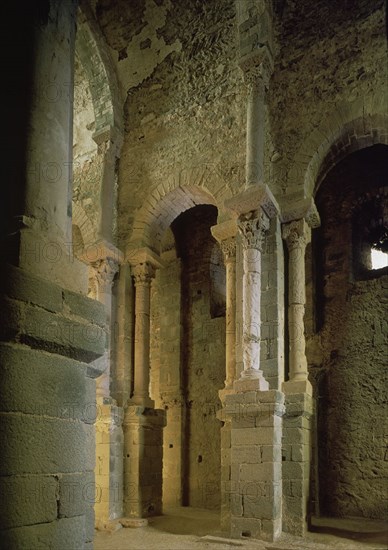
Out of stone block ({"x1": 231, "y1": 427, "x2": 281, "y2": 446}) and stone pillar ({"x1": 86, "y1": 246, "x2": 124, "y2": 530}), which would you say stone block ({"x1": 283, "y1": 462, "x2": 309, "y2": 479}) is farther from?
A: stone pillar ({"x1": 86, "y1": 246, "x2": 124, "y2": 530})

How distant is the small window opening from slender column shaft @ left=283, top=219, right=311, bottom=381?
301cm

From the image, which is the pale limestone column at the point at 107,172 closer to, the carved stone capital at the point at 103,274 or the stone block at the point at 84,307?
the carved stone capital at the point at 103,274

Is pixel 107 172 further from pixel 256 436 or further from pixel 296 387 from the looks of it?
pixel 256 436

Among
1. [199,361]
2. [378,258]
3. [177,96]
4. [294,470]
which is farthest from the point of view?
[199,361]

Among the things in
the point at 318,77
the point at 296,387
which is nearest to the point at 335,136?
the point at 318,77

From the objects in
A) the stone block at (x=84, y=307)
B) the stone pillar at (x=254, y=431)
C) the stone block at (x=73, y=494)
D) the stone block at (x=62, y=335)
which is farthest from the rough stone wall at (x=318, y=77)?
the stone block at (x=73, y=494)

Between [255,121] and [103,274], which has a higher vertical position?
[255,121]

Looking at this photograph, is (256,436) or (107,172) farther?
(107,172)

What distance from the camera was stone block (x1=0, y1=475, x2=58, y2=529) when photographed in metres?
1.68

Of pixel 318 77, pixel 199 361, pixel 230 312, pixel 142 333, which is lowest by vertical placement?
pixel 199 361

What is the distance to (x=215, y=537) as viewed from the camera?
628 centimetres

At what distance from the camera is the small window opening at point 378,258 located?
9.77 meters

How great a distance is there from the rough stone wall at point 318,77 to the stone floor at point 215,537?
13.9 feet

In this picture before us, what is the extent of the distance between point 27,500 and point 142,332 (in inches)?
271
